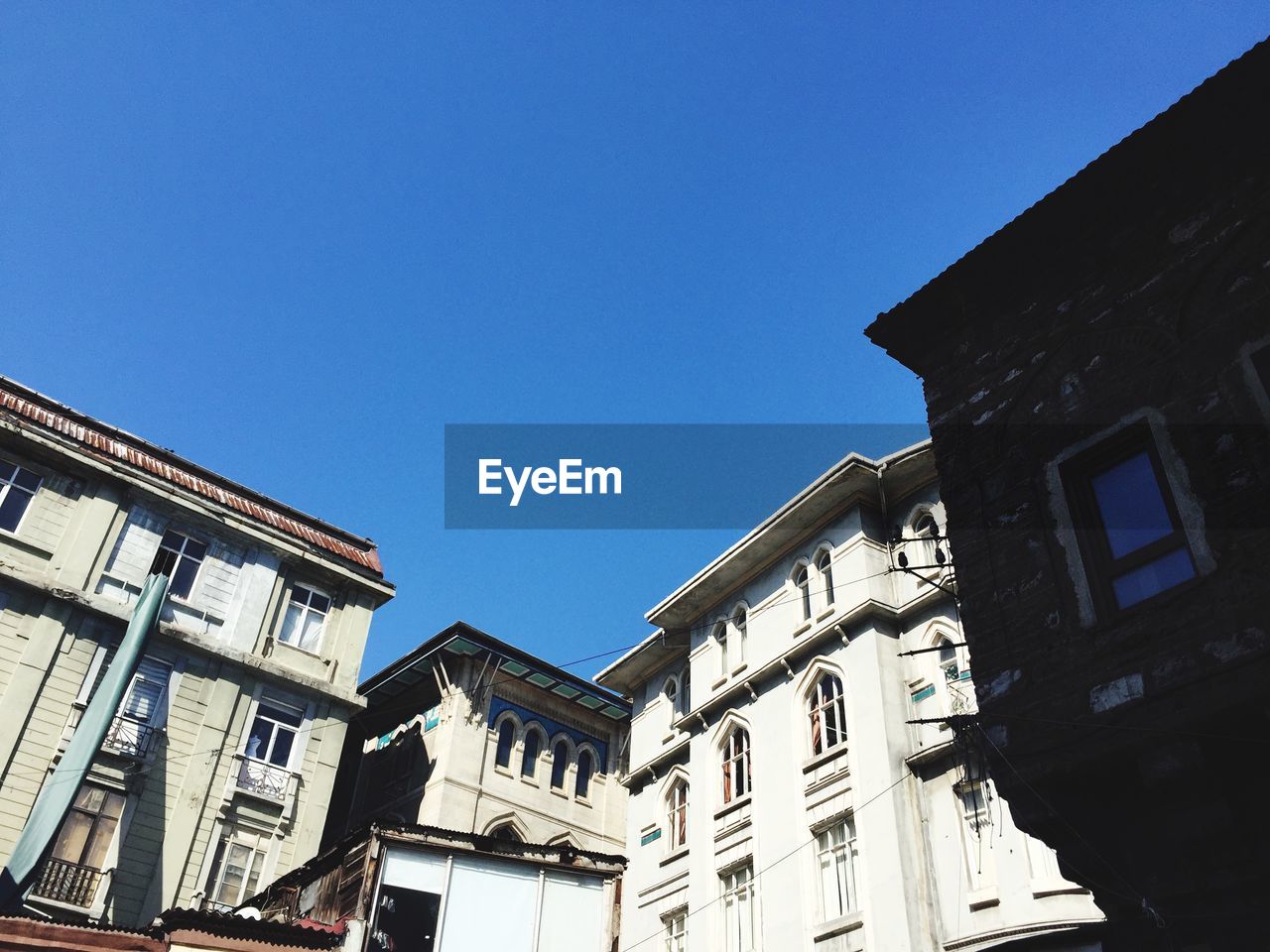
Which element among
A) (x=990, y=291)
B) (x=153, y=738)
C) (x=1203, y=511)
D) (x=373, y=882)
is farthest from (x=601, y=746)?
(x=1203, y=511)

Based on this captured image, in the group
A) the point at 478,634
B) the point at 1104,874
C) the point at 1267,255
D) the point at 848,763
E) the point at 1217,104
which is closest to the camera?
the point at 1104,874

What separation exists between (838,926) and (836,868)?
1327mm

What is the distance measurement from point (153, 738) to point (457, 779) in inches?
345

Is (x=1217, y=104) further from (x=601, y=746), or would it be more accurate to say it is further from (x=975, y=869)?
(x=601, y=746)

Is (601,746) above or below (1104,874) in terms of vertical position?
above

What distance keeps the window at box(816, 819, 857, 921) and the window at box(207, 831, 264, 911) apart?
47.0ft

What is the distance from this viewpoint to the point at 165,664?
85.0 ft

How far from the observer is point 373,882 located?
17797 millimetres

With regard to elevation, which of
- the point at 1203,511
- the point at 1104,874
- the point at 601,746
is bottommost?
the point at 1104,874

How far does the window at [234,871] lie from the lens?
24297 millimetres

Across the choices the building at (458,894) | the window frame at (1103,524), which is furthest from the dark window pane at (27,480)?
the window frame at (1103,524)

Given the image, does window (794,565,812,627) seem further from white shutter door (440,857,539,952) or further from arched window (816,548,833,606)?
white shutter door (440,857,539,952)

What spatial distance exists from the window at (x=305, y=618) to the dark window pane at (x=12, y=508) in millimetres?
7361

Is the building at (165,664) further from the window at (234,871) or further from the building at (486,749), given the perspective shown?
the building at (486,749)
